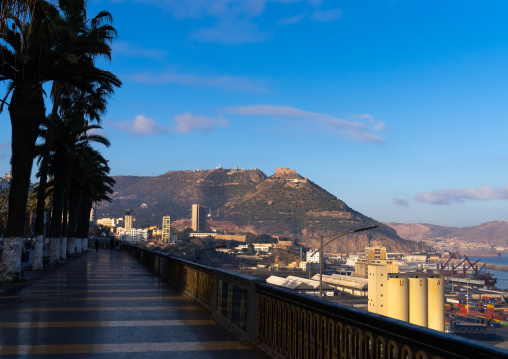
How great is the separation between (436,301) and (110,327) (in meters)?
56.4

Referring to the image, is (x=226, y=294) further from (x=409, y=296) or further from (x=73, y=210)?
(x=409, y=296)

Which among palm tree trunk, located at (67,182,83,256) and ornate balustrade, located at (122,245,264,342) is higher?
palm tree trunk, located at (67,182,83,256)

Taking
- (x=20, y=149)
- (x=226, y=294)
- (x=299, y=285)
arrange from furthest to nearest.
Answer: (x=299, y=285), (x=20, y=149), (x=226, y=294)

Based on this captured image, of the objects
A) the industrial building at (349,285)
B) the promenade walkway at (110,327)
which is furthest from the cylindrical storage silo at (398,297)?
the industrial building at (349,285)

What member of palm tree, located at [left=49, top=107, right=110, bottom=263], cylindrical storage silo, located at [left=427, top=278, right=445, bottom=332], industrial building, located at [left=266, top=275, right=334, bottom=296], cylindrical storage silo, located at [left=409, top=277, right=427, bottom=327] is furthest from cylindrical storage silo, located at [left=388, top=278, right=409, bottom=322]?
palm tree, located at [left=49, top=107, right=110, bottom=263]

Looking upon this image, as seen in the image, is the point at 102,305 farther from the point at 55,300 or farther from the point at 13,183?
the point at 13,183

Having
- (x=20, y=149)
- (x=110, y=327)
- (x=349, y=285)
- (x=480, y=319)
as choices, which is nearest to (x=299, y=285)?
(x=480, y=319)

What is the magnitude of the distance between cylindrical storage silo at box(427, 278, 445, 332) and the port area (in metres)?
6.93

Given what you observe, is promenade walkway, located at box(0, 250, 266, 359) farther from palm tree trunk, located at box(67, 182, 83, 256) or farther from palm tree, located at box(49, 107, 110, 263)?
palm tree trunk, located at box(67, 182, 83, 256)

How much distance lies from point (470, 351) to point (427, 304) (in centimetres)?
6017

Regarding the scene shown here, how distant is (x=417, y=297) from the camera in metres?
58.8

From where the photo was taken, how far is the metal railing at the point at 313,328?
3898mm

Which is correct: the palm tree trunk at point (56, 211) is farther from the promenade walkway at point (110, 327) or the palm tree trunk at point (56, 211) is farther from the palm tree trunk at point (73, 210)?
the promenade walkway at point (110, 327)

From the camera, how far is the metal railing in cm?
390
